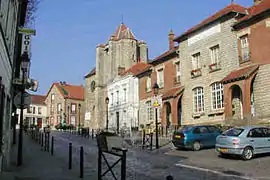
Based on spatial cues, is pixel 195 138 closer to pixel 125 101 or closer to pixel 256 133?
pixel 256 133

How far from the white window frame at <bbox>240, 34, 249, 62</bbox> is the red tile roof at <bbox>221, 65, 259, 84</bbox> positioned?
904mm

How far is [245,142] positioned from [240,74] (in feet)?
30.6

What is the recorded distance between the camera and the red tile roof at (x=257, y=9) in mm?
21150

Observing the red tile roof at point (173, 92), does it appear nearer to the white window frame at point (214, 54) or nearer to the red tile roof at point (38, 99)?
the white window frame at point (214, 54)

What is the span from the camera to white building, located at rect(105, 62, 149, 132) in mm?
39719

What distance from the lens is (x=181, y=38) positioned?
2928 cm

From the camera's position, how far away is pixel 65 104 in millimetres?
70750

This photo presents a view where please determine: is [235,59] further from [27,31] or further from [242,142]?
[27,31]

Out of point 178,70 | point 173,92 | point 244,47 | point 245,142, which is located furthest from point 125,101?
point 245,142

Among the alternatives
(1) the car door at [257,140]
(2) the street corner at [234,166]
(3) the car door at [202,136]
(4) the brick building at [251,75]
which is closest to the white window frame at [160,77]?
(4) the brick building at [251,75]

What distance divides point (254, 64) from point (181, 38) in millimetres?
9391

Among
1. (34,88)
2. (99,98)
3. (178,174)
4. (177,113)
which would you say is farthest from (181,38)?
(99,98)

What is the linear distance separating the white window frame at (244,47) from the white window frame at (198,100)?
5.28 m

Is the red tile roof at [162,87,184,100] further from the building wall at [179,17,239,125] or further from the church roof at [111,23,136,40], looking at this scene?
the church roof at [111,23,136,40]
